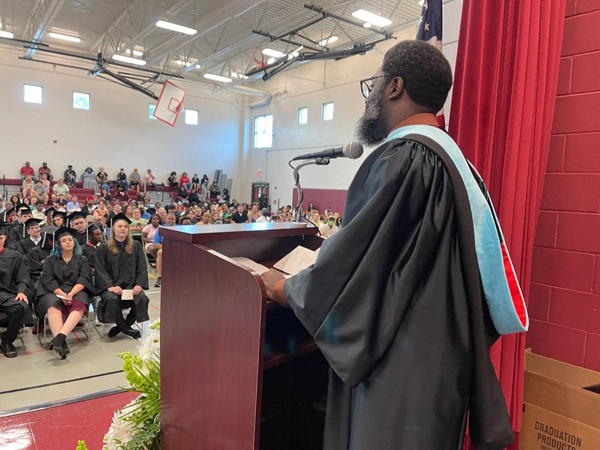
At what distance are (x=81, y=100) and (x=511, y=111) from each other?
18.5 m

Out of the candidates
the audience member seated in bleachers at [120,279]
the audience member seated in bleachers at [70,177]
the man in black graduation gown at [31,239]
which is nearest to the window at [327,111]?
the audience member seated in bleachers at [70,177]

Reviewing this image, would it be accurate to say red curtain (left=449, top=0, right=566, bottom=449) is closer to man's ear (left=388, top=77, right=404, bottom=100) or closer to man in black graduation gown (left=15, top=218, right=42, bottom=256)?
man's ear (left=388, top=77, right=404, bottom=100)

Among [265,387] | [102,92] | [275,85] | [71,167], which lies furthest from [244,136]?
[265,387]

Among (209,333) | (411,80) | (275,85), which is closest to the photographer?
(411,80)

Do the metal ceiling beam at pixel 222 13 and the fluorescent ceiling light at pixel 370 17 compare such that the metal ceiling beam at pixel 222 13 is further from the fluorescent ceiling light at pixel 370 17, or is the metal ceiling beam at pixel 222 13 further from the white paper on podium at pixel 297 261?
the white paper on podium at pixel 297 261

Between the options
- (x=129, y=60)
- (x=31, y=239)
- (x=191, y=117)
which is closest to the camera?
(x=31, y=239)

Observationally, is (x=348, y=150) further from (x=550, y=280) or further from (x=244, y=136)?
(x=244, y=136)

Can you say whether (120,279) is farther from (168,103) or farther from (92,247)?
(168,103)

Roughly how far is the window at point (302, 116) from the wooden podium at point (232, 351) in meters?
16.5

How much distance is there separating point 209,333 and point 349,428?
20.5 inches

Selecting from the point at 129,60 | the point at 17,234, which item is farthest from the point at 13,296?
the point at 129,60

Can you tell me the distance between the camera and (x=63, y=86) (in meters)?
16.5

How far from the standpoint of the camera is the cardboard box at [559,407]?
159cm

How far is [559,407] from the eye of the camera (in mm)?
1692
